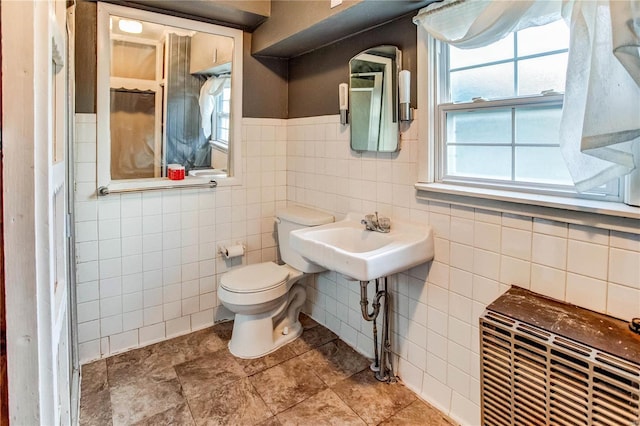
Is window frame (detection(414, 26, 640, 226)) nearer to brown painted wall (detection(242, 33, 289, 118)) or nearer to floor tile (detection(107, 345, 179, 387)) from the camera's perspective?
brown painted wall (detection(242, 33, 289, 118))

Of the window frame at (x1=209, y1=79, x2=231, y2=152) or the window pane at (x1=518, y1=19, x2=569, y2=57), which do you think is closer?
the window pane at (x1=518, y1=19, x2=569, y2=57)

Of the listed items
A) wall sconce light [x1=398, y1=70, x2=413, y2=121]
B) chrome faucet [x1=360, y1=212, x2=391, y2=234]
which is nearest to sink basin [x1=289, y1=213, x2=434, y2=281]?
chrome faucet [x1=360, y1=212, x2=391, y2=234]

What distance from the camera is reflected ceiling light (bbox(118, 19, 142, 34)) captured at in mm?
2236

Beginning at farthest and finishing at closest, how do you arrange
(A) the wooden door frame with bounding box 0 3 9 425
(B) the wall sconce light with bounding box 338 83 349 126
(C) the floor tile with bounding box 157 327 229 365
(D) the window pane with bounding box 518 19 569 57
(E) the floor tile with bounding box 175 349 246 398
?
(C) the floor tile with bounding box 157 327 229 365, (B) the wall sconce light with bounding box 338 83 349 126, (E) the floor tile with bounding box 175 349 246 398, (D) the window pane with bounding box 518 19 569 57, (A) the wooden door frame with bounding box 0 3 9 425

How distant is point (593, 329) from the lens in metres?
1.21

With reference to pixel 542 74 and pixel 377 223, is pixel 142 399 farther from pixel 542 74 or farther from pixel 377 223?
pixel 542 74

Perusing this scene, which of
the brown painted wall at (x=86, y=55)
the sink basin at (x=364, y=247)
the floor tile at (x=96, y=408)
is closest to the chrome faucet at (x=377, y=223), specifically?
the sink basin at (x=364, y=247)

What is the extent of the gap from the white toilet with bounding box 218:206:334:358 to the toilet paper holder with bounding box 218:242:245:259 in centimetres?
20

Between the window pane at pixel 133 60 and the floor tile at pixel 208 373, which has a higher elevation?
the window pane at pixel 133 60

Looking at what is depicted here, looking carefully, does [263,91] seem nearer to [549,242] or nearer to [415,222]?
[415,222]

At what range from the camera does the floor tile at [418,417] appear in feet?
5.89

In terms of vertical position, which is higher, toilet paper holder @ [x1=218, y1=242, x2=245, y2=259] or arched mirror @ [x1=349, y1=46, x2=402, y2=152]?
arched mirror @ [x1=349, y1=46, x2=402, y2=152]

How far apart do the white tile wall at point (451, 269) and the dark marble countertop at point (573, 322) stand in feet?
0.16

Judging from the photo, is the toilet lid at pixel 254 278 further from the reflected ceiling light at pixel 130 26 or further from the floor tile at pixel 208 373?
the reflected ceiling light at pixel 130 26
